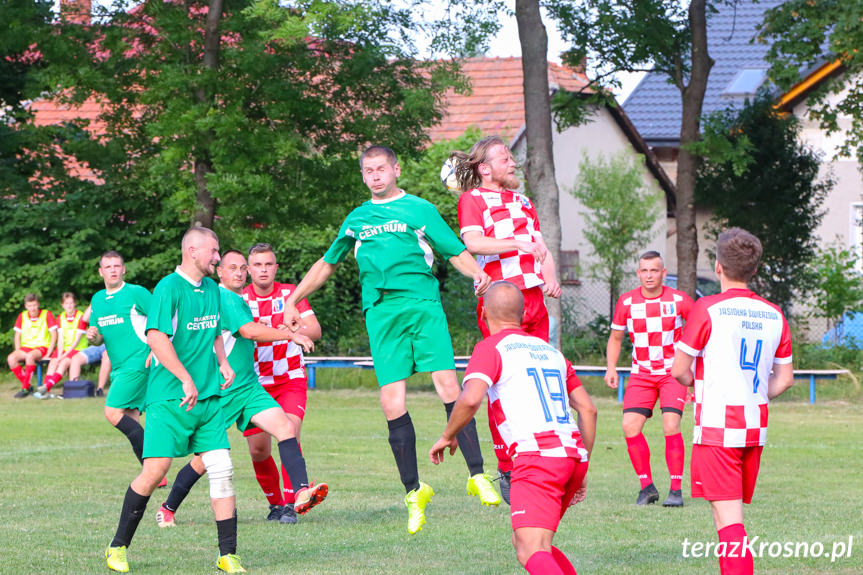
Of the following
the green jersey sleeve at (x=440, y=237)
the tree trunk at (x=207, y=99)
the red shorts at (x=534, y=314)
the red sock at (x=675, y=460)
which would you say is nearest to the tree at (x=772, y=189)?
the tree trunk at (x=207, y=99)

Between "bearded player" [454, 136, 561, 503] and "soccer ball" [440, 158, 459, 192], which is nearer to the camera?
"bearded player" [454, 136, 561, 503]

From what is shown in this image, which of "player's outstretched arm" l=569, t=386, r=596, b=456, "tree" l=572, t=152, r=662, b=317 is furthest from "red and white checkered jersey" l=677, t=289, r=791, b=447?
"tree" l=572, t=152, r=662, b=317

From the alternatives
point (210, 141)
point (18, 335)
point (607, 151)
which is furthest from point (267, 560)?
point (607, 151)

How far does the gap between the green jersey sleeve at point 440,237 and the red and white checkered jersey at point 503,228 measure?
→ 111mm

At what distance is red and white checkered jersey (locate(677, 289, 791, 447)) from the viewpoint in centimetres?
649

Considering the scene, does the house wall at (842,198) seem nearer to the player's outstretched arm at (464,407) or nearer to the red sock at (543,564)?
the player's outstretched arm at (464,407)

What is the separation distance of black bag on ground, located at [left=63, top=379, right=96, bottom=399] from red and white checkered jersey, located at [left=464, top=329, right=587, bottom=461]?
61.8 feet

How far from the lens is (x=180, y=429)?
7.62 meters

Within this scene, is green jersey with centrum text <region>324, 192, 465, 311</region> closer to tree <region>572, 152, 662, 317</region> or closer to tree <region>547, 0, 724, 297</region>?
tree <region>547, 0, 724, 297</region>

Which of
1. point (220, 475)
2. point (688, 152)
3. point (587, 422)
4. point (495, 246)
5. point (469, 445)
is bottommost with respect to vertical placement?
point (220, 475)

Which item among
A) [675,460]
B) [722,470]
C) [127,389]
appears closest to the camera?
[722,470]

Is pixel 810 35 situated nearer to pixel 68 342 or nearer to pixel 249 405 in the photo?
pixel 68 342

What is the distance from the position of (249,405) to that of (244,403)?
4 cm

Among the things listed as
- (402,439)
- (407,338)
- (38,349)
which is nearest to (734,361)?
(407,338)
